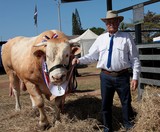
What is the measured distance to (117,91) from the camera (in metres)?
5.10

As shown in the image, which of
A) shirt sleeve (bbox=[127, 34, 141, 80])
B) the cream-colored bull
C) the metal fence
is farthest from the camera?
the metal fence

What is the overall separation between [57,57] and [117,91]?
1110 millimetres

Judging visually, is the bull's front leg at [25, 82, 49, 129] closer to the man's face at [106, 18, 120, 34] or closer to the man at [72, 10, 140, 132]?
the man at [72, 10, 140, 132]

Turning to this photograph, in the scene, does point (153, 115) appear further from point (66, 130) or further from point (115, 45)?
point (66, 130)

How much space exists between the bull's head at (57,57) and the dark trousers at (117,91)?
0.67 m

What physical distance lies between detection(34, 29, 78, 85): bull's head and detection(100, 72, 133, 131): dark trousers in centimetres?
67

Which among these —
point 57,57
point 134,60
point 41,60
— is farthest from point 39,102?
point 134,60

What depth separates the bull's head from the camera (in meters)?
5.25

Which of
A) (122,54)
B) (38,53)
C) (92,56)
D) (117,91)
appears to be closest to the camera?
(122,54)

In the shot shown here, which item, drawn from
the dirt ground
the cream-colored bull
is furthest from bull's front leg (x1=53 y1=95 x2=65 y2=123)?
the dirt ground

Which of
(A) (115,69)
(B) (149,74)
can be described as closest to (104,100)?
(A) (115,69)

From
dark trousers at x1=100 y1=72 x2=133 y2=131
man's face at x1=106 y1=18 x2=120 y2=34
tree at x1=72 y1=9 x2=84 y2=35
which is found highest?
tree at x1=72 y1=9 x2=84 y2=35

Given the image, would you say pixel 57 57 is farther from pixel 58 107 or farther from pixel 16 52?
pixel 16 52

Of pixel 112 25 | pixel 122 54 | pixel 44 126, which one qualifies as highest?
pixel 112 25
